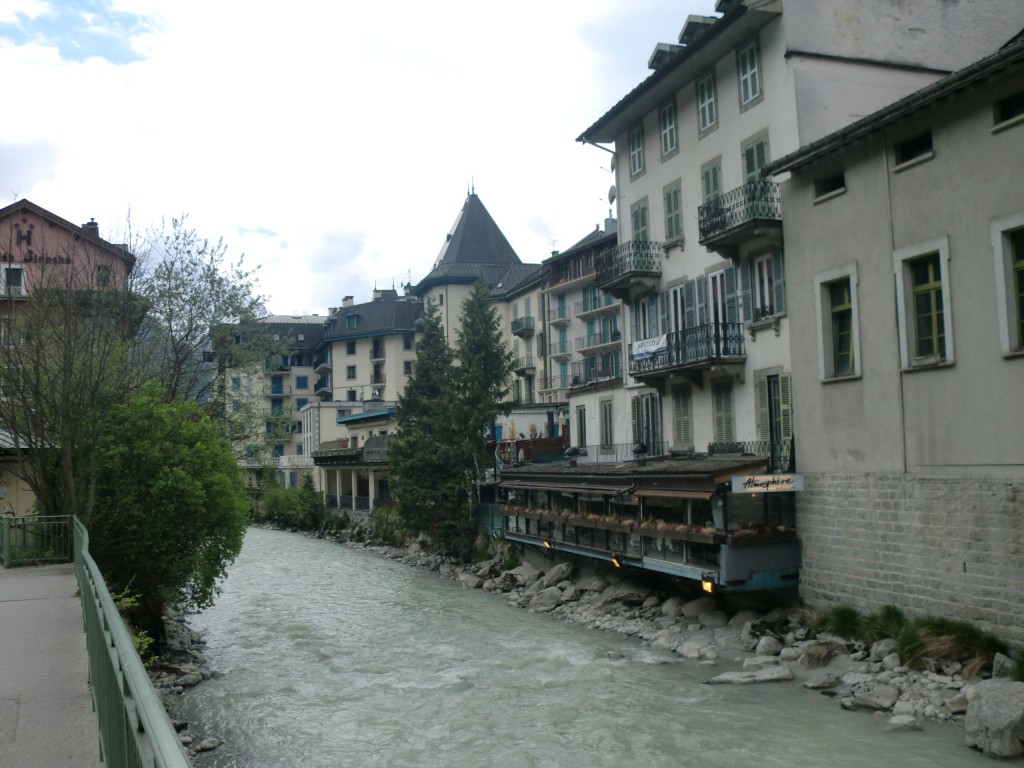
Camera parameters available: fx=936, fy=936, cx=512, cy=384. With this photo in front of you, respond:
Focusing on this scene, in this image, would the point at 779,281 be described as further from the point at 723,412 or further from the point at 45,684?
the point at 45,684

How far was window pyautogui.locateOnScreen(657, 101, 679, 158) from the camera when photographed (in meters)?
27.1

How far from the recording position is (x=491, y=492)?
3725 cm

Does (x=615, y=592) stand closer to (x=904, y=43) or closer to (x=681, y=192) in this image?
(x=681, y=192)

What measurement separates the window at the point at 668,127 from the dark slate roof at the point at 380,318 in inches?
2068

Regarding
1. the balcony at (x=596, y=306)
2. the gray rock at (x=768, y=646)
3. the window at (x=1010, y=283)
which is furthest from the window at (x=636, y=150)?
the balcony at (x=596, y=306)

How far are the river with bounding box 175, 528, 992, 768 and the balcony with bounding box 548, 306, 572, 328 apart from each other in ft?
86.4

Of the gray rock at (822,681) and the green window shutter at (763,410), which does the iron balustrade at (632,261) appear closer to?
the green window shutter at (763,410)

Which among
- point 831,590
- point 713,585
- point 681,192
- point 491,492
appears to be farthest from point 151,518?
point 491,492

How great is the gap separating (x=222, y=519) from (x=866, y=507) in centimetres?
1386

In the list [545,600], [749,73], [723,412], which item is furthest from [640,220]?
[545,600]

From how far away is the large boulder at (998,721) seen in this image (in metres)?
12.7

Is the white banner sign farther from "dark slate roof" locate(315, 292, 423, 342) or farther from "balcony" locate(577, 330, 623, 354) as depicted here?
"dark slate roof" locate(315, 292, 423, 342)

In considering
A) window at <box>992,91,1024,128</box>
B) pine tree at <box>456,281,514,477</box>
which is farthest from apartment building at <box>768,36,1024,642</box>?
pine tree at <box>456,281,514,477</box>

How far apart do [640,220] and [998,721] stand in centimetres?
1890
